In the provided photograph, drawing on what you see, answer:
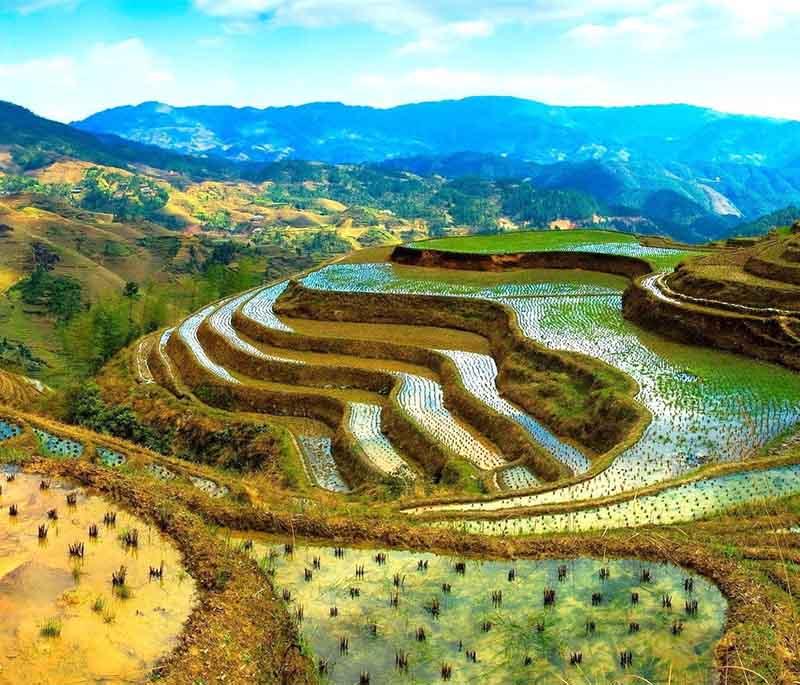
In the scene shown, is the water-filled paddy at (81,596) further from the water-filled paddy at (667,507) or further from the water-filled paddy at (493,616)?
the water-filled paddy at (667,507)

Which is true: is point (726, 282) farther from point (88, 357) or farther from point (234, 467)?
point (88, 357)

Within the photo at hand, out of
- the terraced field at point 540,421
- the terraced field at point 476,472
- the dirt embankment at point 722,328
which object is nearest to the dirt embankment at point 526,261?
the terraced field at point 540,421

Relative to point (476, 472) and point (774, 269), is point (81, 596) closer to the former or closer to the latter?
point (476, 472)

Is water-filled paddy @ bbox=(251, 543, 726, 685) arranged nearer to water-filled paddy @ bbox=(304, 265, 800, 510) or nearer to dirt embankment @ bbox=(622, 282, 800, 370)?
water-filled paddy @ bbox=(304, 265, 800, 510)

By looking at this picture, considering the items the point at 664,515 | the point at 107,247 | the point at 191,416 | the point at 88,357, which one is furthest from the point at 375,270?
the point at 107,247

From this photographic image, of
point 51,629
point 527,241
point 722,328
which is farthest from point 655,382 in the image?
point 527,241

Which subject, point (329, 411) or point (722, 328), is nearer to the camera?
point (722, 328)

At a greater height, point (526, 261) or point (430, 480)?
point (526, 261)

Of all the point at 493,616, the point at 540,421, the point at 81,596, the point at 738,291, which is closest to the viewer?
the point at 81,596
